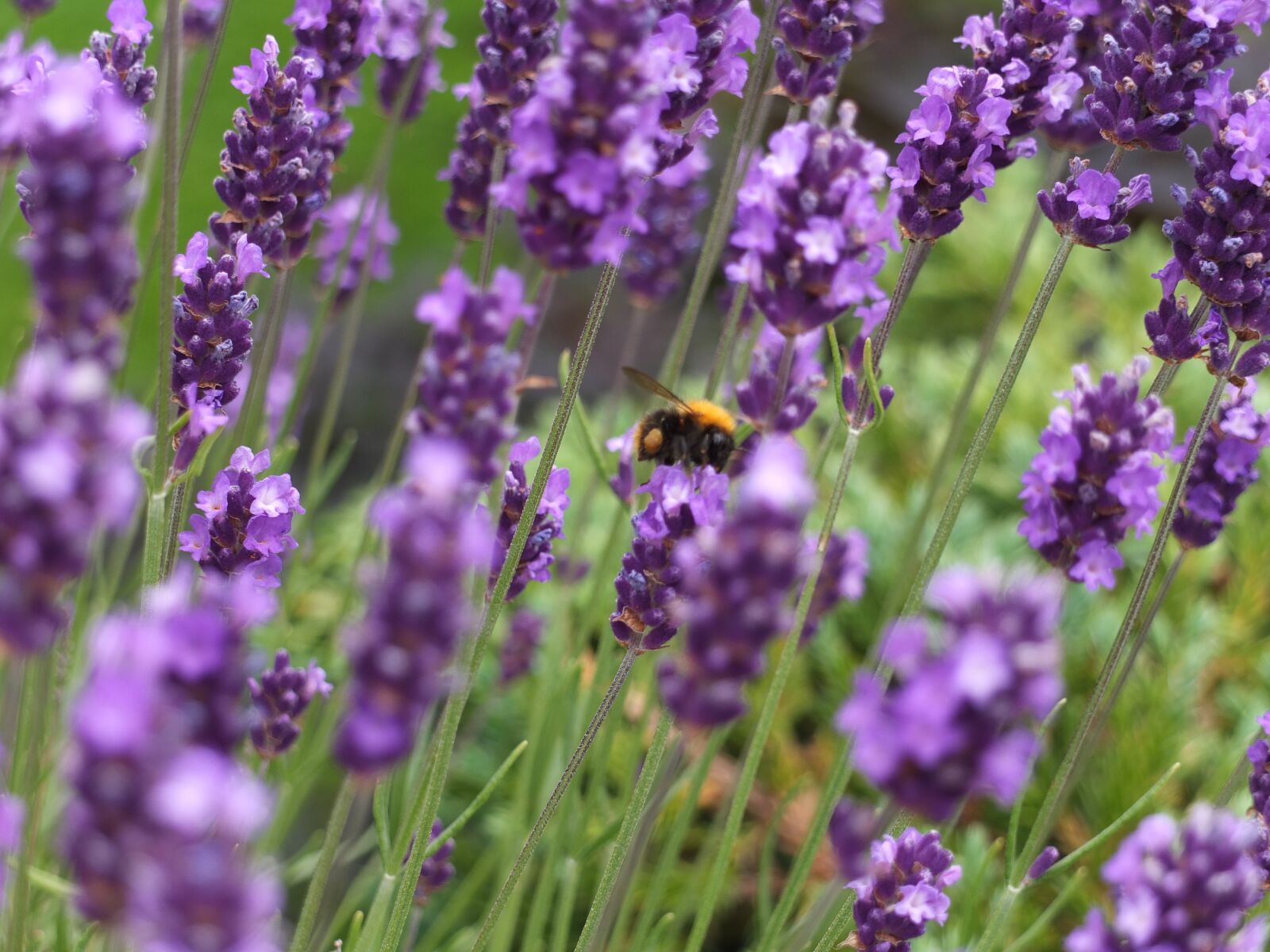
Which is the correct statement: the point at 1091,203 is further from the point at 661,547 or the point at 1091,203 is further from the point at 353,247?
the point at 353,247

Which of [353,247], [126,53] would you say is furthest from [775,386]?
[353,247]

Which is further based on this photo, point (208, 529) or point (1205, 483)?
point (1205, 483)

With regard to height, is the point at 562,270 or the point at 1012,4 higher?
the point at 1012,4

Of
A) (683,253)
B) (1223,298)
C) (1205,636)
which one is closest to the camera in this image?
(1223,298)

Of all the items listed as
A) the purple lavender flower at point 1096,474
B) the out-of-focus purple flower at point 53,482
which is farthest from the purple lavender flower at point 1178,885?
the out-of-focus purple flower at point 53,482

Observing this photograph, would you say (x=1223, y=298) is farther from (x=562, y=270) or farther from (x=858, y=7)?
(x=562, y=270)

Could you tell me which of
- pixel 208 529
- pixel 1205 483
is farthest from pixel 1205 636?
pixel 208 529
